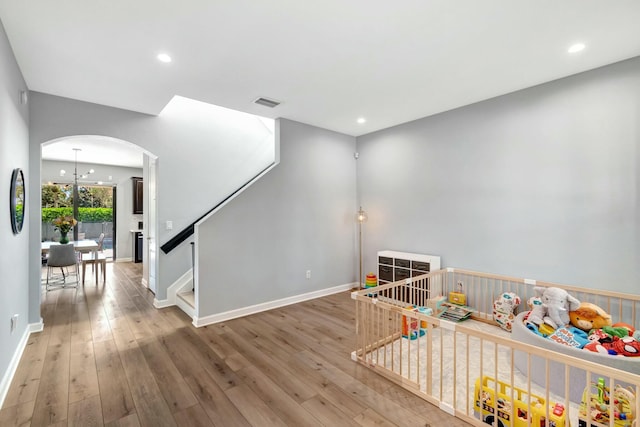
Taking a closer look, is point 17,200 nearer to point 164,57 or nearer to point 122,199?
point 164,57

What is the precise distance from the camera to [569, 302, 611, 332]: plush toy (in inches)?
99.3

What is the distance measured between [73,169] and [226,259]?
7.14m

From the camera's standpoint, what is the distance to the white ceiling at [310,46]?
202 cm

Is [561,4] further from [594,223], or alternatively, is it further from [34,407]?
[34,407]

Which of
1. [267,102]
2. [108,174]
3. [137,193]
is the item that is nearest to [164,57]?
[267,102]

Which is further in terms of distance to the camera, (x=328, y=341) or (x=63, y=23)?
(x=328, y=341)

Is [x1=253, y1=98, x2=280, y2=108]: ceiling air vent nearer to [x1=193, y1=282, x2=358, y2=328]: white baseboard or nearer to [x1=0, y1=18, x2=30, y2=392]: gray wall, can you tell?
[x1=0, y1=18, x2=30, y2=392]: gray wall

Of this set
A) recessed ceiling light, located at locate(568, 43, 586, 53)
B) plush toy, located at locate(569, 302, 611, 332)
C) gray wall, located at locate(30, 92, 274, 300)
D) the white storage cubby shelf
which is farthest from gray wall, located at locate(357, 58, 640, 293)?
gray wall, located at locate(30, 92, 274, 300)

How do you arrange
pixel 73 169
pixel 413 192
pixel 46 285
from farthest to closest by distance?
pixel 73 169 < pixel 46 285 < pixel 413 192

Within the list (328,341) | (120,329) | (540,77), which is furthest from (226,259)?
(540,77)

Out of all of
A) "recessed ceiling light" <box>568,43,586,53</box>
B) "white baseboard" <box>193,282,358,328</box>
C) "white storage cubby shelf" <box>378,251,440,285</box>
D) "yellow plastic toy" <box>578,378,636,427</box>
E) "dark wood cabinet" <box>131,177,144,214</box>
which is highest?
"recessed ceiling light" <box>568,43,586,53</box>

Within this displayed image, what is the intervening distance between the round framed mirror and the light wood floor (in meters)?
1.27

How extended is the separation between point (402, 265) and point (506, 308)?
144 centimetres

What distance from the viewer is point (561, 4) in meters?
1.98
